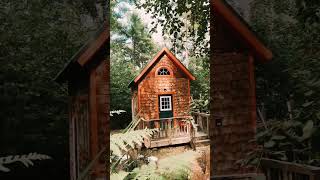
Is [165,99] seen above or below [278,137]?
above

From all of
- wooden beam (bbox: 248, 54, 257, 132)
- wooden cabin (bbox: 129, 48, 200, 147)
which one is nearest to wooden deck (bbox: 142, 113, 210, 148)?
wooden cabin (bbox: 129, 48, 200, 147)

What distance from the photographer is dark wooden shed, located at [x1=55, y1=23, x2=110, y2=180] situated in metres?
2.68

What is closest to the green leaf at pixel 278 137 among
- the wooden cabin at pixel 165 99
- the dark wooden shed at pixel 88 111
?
the dark wooden shed at pixel 88 111

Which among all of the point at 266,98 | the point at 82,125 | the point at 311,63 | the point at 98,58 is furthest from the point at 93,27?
the point at 311,63

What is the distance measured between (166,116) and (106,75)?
2.80 feet

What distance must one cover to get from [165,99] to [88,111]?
0.90 meters

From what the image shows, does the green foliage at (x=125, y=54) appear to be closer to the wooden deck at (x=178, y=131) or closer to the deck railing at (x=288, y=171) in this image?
the wooden deck at (x=178, y=131)

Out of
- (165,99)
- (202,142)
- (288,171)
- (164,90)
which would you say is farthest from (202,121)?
(288,171)

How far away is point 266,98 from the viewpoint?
2840 millimetres

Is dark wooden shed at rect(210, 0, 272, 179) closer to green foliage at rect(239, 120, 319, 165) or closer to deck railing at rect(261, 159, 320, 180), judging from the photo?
deck railing at rect(261, 159, 320, 180)

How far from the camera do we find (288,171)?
1.52 m

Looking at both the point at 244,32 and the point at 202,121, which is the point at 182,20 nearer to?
the point at 244,32

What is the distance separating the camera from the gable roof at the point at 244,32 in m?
2.76

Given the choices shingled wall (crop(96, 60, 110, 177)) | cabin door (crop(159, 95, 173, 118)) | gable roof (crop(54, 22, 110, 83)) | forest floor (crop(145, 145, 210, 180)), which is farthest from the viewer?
cabin door (crop(159, 95, 173, 118))
